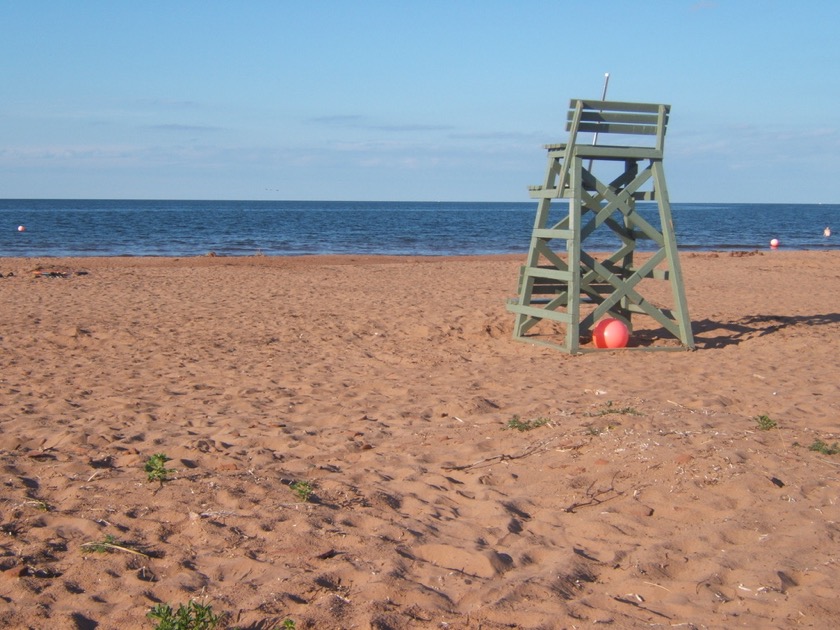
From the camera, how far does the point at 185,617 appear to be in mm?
3057

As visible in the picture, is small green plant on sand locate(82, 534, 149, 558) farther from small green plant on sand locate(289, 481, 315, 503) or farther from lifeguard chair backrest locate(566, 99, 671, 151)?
lifeguard chair backrest locate(566, 99, 671, 151)

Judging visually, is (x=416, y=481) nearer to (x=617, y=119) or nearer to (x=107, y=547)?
(x=107, y=547)

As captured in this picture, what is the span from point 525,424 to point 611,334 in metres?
3.59

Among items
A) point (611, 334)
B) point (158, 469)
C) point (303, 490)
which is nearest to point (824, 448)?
point (303, 490)

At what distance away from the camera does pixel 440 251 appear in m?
32.8

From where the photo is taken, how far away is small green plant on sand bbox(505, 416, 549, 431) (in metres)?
5.89

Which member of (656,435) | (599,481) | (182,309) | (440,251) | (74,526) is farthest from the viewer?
(440,251)

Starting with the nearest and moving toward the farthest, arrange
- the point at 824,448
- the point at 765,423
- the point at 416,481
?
1. the point at 416,481
2. the point at 824,448
3. the point at 765,423

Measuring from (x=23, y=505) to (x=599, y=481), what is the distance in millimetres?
3042

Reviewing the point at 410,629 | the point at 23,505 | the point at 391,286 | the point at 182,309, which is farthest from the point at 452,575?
the point at 391,286

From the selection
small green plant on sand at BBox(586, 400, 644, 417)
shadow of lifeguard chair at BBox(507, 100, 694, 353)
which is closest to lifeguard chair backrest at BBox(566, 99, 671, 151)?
shadow of lifeguard chair at BBox(507, 100, 694, 353)

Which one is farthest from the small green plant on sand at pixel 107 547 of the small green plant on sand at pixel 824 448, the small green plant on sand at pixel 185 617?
the small green plant on sand at pixel 824 448

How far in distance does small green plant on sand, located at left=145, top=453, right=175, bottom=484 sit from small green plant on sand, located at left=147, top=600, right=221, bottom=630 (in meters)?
1.57

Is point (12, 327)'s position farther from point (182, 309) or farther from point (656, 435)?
point (656, 435)
